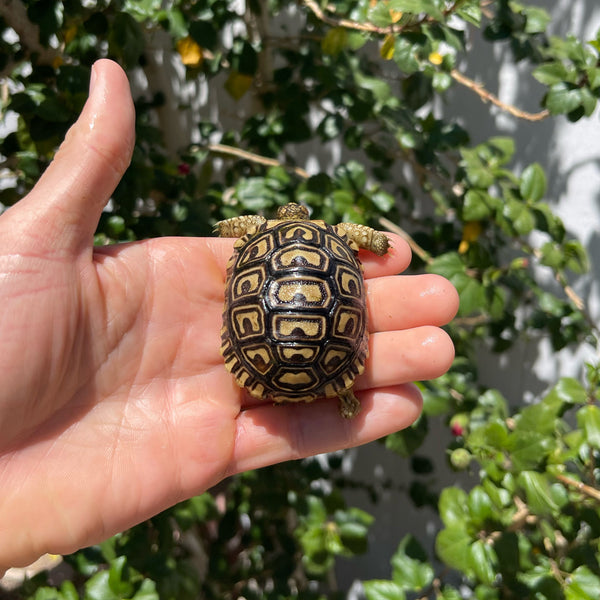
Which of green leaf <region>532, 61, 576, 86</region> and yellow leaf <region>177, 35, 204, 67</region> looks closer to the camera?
green leaf <region>532, 61, 576, 86</region>

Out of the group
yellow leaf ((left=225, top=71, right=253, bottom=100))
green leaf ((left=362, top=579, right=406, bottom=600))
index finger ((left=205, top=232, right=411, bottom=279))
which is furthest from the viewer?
yellow leaf ((left=225, top=71, right=253, bottom=100))

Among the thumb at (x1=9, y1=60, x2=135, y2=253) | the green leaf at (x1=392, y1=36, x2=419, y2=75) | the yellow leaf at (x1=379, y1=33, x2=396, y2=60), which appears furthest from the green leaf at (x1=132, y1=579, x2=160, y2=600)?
the yellow leaf at (x1=379, y1=33, x2=396, y2=60)

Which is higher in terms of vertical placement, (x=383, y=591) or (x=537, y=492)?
(x=537, y=492)

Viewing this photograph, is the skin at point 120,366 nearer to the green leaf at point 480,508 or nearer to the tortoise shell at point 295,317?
the tortoise shell at point 295,317

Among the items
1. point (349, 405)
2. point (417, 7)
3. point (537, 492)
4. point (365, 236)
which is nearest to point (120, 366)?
point (349, 405)

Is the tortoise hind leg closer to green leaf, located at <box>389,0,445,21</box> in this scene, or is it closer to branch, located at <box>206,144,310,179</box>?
branch, located at <box>206,144,310,179</box>

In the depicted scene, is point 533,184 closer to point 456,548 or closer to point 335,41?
point 335,41

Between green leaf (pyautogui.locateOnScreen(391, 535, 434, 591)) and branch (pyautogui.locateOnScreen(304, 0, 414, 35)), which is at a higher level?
branch (pyautogui.locateOnScreen(304, 0, 414, 35))
